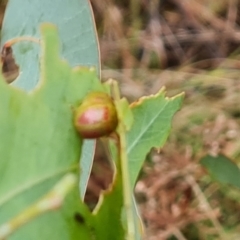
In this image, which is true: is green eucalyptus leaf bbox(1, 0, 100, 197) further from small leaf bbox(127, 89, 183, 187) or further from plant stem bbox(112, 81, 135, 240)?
plant stem bbox(112, 81, 135, 240)

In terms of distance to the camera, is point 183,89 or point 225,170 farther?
point 183,89

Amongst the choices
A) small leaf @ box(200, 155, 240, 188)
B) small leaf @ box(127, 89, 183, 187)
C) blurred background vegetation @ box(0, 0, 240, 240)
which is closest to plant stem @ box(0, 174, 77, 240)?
small leaf @ box(127, 89, 183, 187)

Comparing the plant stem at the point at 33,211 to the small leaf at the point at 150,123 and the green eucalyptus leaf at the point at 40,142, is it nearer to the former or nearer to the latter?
the green eucalyptus leaf at the point at 40,142

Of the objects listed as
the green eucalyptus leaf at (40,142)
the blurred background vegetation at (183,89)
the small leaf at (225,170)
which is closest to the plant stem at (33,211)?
the green eucalyptus leaf at (40,142)

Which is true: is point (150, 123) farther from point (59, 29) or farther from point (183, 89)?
point (183, 89)

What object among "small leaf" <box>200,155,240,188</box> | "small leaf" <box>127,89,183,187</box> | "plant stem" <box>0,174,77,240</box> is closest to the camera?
"plant stem" <box>0,174,77,240</box>

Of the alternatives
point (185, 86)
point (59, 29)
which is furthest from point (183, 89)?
point (59, 29)
